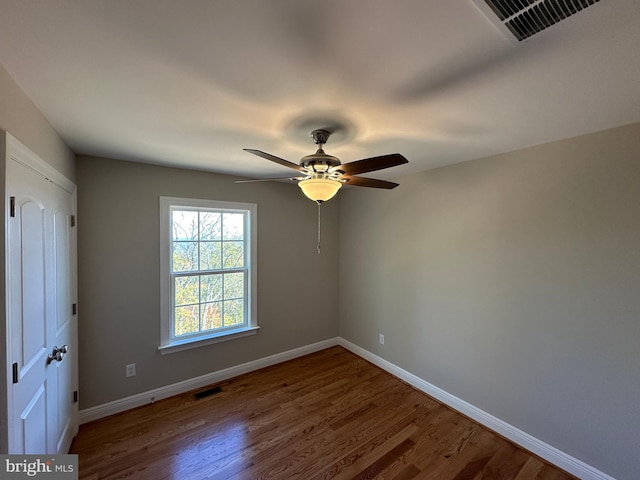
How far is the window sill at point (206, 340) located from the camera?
8.96 ft

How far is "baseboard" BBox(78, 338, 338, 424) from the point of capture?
2.40 meters

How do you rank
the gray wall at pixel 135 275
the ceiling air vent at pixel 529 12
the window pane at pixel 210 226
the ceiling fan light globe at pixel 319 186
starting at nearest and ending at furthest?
the ceiling air vent at pixel 529 12
the ceiling fan light globe at pixel 319 186
the gray wall at pixel 135 275
the window pane at pixel 210 226

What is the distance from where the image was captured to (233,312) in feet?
10.5

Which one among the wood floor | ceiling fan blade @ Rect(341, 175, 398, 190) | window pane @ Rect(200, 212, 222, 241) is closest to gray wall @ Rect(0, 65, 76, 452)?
the wood floor

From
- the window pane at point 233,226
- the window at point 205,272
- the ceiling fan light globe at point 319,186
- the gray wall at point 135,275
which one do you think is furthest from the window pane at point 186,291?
the ceiling fan light globe at point 319,186

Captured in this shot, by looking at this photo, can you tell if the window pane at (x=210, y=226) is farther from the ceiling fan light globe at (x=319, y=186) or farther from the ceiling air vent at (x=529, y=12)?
the ceiling air vent at (x=529, y=12)

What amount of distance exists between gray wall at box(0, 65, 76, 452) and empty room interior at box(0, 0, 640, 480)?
17mm

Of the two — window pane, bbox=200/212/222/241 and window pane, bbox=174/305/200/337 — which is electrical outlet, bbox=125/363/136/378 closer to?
window pane, bbox=174/305/200/337

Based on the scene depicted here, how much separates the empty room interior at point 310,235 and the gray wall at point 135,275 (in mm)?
20

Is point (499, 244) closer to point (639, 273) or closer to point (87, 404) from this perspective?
point (639, 273)

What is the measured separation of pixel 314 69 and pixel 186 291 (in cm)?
263

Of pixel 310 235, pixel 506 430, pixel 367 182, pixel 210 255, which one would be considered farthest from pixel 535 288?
pixel 210 255

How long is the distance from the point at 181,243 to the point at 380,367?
2823 millimetres

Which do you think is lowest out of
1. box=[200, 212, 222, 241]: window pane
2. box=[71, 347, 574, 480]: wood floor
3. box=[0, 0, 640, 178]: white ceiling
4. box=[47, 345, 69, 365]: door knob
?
box=[71, 347, 574, 480]: wood floor
